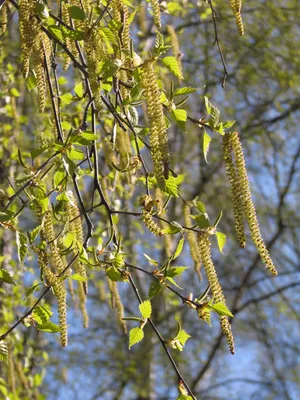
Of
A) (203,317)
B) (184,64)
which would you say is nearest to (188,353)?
(184,64)

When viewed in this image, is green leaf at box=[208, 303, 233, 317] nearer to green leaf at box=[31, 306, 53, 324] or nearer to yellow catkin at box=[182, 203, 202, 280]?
green leaf at box=[31, 306, 53, 324]

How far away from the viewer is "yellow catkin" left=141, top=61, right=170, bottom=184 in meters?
1.58

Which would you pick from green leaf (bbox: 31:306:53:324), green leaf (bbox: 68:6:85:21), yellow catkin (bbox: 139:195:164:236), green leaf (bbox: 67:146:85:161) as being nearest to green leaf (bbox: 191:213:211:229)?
yellow catkin (bbox: 139:195:164:236)

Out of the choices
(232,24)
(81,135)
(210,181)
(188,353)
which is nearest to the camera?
(81,135)

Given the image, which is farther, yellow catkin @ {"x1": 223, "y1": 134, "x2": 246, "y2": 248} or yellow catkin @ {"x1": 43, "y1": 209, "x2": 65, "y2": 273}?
yellow catkin @ {"x1": 43, "y1": 209, "x2": 65, "y2": 273}

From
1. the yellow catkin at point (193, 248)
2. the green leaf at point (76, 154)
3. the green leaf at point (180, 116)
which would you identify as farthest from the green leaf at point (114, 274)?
the yellow catkin at point (193, 248)

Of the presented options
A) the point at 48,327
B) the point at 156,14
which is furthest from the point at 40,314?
the point at 156,14

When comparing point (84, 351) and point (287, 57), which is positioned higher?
Answer: point (287, 57)

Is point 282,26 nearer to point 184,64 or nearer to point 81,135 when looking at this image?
point 184,64

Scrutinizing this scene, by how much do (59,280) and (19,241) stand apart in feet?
0.51

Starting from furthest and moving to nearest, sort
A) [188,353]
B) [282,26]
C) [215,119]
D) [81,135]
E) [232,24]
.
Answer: [188,353] < [232,24] < [282,26] < [215,119] < [81,135]

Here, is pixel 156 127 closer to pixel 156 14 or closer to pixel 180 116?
pixel 180 116

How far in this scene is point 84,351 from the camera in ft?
28.4

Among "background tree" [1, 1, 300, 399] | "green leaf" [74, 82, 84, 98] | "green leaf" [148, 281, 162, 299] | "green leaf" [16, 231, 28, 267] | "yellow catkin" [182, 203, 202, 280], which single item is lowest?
"green leaf" [16, 231, 28, 267]
